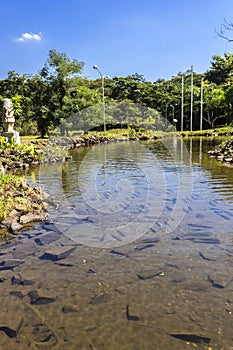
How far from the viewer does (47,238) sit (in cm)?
544

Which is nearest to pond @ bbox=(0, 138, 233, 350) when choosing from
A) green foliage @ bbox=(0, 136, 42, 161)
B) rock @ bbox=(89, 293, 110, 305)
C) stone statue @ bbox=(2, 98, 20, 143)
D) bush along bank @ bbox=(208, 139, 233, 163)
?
rock @ bbox=(89, 293, 110, 305)

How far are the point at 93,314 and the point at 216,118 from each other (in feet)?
158

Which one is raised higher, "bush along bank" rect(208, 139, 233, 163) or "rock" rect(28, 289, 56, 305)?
"bush along bank" rect(208, 139, 233, 163)

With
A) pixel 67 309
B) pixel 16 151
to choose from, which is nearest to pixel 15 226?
pixel 67 309

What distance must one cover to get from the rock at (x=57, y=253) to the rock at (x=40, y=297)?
926 millimetres

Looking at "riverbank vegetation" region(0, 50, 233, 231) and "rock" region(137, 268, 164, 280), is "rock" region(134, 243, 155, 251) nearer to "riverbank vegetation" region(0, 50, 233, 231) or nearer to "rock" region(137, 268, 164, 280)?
"rock" region(137, 268, 164, 280)

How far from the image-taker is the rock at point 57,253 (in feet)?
15.5

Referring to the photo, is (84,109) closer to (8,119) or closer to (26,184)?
(8,119)

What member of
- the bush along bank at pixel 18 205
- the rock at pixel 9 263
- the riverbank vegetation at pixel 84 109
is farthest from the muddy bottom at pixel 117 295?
the riverbank vegetation at pixel 84 109

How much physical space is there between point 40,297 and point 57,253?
3.97ft

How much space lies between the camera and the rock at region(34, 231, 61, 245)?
→ 17.3ft

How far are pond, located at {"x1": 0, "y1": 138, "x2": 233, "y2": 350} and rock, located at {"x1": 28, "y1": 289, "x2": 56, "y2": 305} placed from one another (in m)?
0.01

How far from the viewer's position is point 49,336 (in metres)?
3.02

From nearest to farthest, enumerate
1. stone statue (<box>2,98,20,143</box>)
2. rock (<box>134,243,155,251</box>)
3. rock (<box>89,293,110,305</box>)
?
rock (<box>89,293,110,305</box>), rock (<box>134,243,155,251</box>), stone statue (<box>2,98,20,143</box>)
